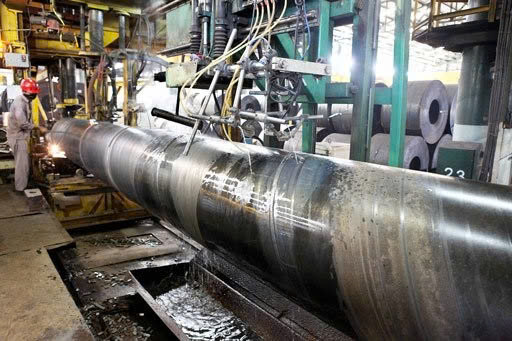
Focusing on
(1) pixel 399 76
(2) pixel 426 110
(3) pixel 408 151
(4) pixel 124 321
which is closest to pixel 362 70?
(1) pixel 399 76

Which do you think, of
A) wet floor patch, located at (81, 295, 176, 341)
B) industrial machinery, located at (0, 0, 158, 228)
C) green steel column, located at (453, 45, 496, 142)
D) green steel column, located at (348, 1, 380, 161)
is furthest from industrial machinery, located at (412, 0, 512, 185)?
industrial machinery, located at (0, 0, 158, 228)

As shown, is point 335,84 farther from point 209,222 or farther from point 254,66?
point 209,222

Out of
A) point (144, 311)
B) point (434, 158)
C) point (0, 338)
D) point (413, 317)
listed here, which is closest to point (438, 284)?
point (413, 317)

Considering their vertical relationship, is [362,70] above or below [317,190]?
above

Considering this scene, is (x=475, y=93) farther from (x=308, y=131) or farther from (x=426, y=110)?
(x=308, y=131)

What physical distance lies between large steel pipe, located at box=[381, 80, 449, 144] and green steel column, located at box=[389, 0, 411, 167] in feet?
11.1

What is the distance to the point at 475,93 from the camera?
192 inches

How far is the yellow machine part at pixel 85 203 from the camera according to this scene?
3668 millimetres

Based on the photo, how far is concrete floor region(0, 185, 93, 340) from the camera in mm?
1584

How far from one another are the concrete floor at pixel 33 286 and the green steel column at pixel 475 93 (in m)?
4.92

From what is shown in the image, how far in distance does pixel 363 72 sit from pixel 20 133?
417 centimetres

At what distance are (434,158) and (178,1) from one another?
4239 millimetres

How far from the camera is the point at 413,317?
3.05 feet

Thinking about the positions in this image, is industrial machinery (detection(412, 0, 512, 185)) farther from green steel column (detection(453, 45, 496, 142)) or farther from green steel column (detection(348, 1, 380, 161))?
green steel column (detection(348, 1, 380, 161))
